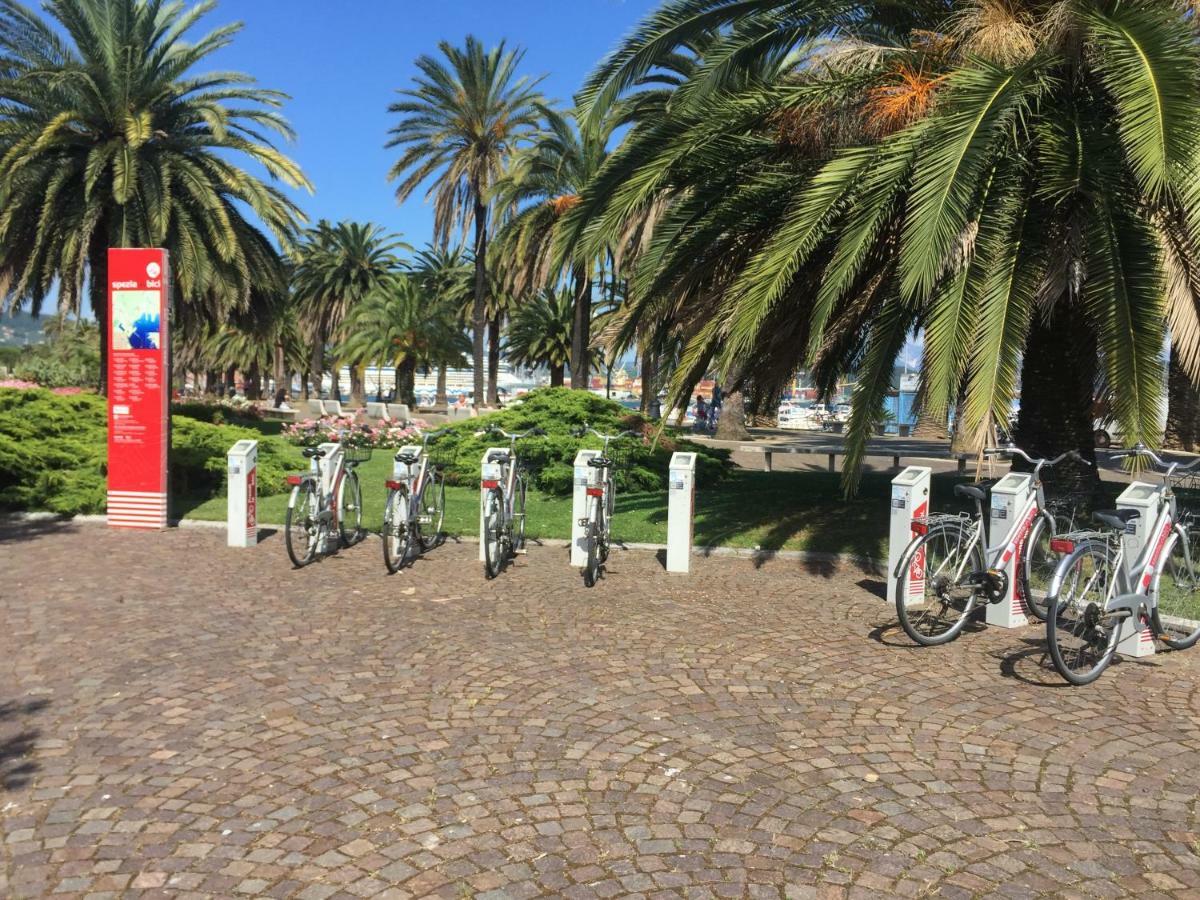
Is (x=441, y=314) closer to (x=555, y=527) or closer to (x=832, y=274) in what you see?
(x=555, y=527)

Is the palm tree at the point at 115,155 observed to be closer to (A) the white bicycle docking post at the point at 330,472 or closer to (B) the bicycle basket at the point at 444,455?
(B) the bicycle basket at the point at 444,455

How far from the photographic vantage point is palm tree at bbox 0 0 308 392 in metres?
17.4

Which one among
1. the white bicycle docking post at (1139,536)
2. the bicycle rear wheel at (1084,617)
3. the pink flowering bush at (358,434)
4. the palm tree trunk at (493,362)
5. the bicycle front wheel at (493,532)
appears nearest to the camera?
the bicycle rear wheel at (1084,617)

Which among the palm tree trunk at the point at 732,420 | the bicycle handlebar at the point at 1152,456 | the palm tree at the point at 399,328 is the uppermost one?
the palm tree at the point at 399,328

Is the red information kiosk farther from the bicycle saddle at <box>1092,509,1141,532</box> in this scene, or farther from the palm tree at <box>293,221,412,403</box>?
the palm tree at <box>293,221,412,403</box>

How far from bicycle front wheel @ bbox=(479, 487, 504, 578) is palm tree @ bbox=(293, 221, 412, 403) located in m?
44.0

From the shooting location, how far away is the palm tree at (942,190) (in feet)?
22.0

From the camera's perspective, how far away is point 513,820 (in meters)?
3.72

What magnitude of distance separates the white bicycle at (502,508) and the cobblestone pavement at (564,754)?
1.07m

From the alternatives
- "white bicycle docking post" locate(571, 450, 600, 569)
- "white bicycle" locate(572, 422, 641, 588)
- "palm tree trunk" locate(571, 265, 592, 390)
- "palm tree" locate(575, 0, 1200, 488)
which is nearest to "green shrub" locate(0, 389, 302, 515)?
"white bicycle docking post" locate(571, 450, 600, 569)

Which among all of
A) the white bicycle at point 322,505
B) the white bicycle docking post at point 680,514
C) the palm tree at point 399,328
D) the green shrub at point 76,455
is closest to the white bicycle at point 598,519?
the white bicycle docking post at point 680,514

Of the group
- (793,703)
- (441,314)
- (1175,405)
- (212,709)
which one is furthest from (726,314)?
(441,314)

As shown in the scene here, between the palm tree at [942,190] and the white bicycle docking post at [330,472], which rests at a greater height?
the palm tree at [942,190]

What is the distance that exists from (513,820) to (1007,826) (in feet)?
6.49
